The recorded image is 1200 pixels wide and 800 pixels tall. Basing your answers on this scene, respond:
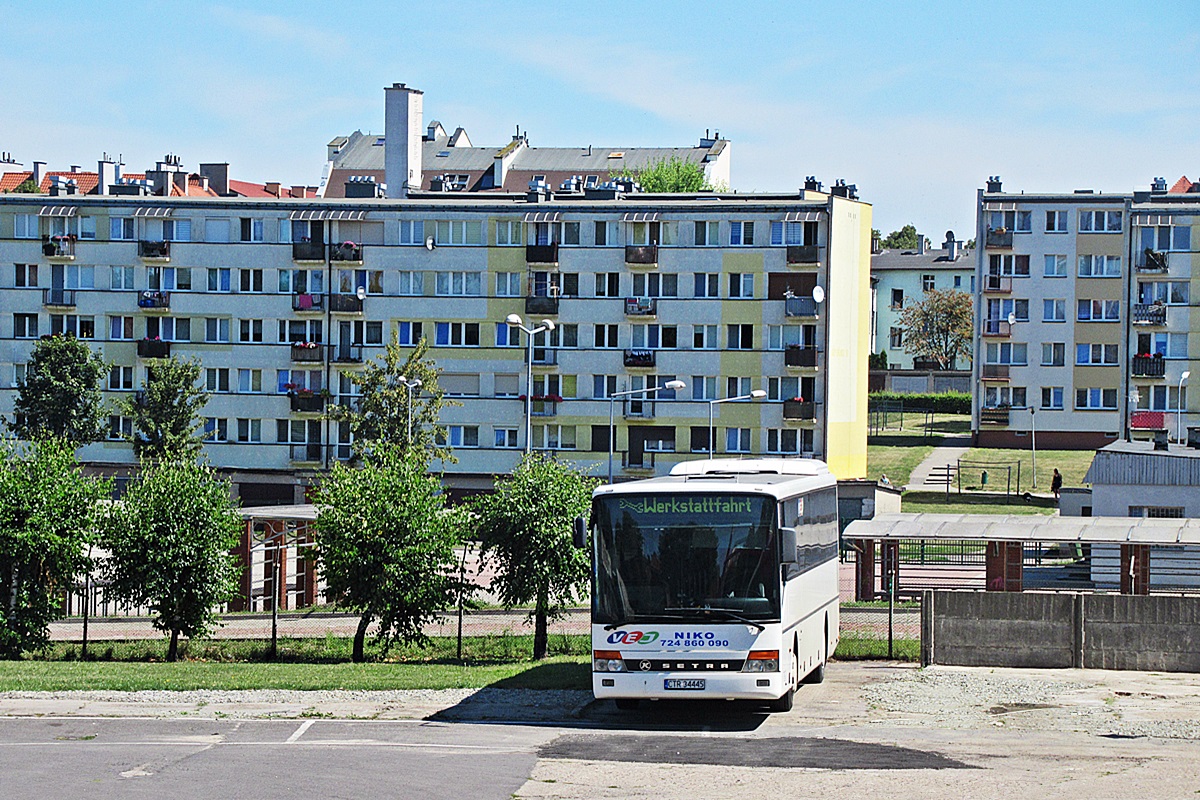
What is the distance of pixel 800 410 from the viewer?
7562cm

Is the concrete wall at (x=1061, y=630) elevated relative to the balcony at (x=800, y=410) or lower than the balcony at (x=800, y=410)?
lower

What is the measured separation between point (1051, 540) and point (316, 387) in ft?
174

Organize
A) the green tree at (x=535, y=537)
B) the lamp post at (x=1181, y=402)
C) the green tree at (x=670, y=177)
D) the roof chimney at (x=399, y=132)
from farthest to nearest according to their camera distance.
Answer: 1. the green tree at (x=670, y=177)
2. the roof chimney at (x=399, y=132)
3. the lamp post at (x=1181, y=402)
4. the green tree at (x=535, y=537)

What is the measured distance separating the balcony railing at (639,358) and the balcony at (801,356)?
20.9 feet

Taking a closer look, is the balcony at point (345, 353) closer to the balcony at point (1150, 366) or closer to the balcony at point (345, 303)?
the balcony at point (345, 303)

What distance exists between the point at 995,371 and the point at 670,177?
34.5 metres

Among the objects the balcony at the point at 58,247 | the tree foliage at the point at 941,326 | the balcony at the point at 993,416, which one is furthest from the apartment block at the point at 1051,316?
the balcony at the point at 58,247

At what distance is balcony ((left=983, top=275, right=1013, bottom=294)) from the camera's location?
92938 millimetres

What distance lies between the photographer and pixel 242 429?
260 feet

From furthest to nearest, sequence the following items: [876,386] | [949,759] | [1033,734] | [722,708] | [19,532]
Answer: [876,386], [19,532], [722,708], [1033,734], [949,759]

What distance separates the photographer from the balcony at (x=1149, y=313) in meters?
86.2

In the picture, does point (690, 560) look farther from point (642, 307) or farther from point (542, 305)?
point (542, 305)

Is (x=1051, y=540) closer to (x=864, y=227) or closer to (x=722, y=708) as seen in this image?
(x=722, y=708)

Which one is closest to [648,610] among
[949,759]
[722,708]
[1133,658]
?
[722,708]
